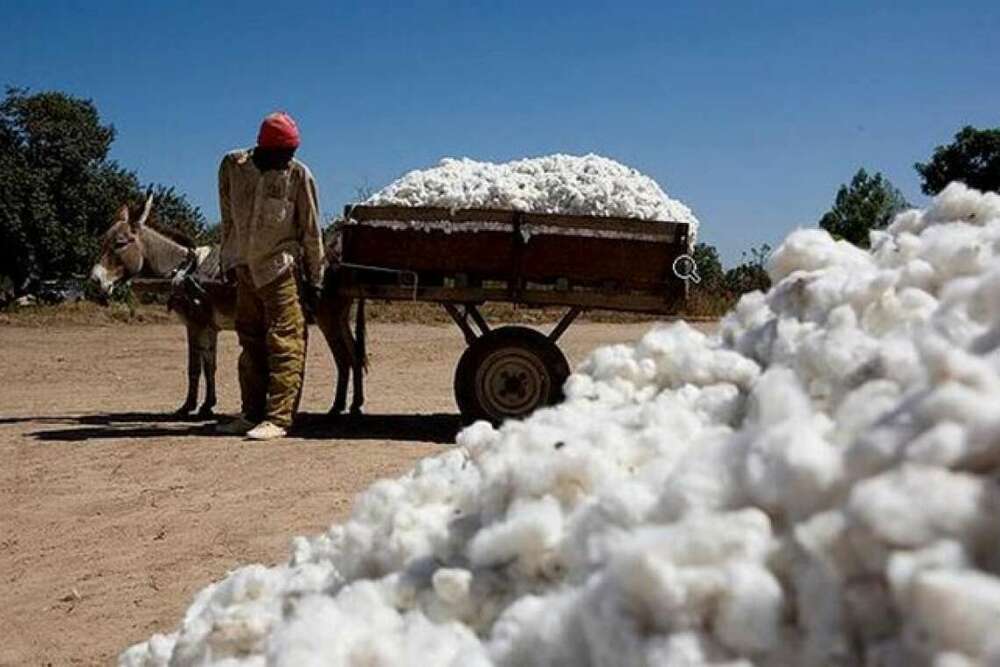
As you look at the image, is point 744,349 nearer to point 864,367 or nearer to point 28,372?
point 864,367

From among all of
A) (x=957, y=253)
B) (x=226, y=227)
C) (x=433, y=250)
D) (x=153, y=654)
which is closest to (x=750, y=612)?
(x=957, y=253)

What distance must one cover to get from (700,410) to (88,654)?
2644 millimetres

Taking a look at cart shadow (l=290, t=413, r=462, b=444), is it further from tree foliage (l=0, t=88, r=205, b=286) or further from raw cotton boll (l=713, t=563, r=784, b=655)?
tree foliage (l=0, t=88, r=205, b=286)

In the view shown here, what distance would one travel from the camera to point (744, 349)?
1545mm

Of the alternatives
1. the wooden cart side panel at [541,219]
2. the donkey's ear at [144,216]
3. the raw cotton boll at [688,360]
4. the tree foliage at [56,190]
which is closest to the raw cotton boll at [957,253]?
the raw cotton boll at [688,360]

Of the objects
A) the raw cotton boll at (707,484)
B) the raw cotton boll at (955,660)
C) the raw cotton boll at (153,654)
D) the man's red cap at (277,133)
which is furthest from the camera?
the man's red cap at (277,133)

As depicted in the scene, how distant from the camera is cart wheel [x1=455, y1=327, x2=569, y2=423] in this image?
748 cm

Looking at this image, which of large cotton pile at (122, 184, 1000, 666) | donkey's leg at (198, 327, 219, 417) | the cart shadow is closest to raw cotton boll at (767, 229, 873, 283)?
large cotton pile at (122, 184, 1000, 666)

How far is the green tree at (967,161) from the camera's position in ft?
107

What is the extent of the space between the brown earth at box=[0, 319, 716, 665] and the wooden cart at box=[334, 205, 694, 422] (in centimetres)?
63

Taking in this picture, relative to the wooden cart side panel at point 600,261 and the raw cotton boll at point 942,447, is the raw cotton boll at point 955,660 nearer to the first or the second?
the raw cotton boll at point 942,447

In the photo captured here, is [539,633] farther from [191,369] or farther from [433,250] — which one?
[191,369]

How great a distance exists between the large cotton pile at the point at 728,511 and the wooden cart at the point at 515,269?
18.4 ft

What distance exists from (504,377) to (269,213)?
6.07ft
